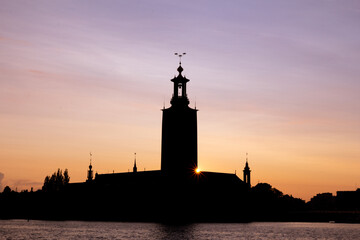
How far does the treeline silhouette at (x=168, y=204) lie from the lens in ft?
414

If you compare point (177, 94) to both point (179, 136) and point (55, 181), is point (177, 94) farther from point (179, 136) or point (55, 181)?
point (55, 181)

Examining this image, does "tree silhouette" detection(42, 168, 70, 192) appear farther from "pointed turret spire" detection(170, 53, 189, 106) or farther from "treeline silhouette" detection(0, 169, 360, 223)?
"pointed turret spire" detection(170, 53, 189, 106)

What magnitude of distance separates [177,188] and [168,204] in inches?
179

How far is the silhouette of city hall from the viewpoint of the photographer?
402ft

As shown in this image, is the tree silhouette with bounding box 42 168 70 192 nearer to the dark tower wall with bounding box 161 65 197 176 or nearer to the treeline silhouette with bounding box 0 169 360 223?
the treeline silhouette with bounding box 0 169 360 223

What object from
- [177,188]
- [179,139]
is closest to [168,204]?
[177,188]

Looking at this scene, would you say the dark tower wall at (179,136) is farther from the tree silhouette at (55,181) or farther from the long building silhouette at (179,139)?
the tree silhouette at (55,181)

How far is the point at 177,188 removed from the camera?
408ft

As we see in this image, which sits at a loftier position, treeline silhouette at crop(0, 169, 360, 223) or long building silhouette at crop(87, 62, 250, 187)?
long building silhouette at crop(87, 62, 250, 187)

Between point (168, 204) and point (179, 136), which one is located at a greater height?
point (179, 136)

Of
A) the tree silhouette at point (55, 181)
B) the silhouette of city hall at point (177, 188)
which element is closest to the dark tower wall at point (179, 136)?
the silhouette of city hall at point (177, 188)

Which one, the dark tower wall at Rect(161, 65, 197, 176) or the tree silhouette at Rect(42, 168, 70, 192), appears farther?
the tree silhouette at Rect(42, 168, 70, 192)

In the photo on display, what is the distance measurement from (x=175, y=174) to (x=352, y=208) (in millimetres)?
64898

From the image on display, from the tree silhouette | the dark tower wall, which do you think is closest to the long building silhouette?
the dark tower wall
